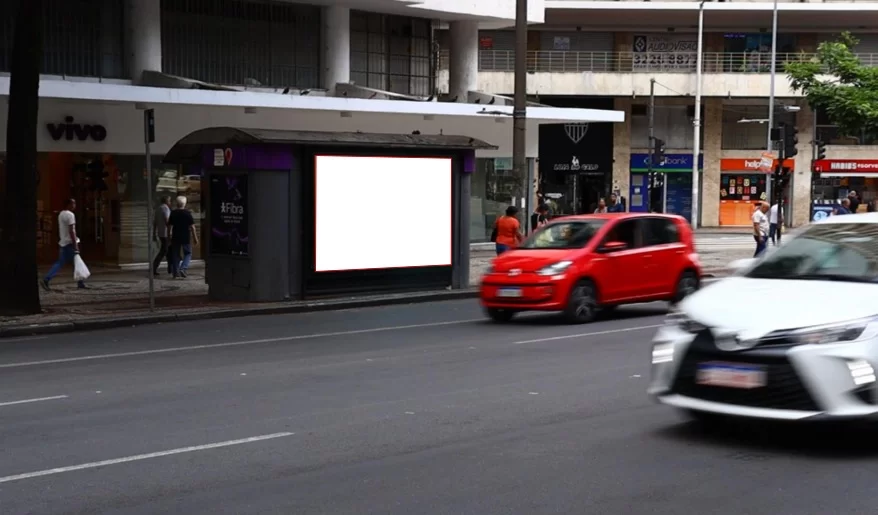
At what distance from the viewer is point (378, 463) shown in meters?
7.93

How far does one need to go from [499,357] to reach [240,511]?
22.4 ft

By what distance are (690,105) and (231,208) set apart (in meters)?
36.3

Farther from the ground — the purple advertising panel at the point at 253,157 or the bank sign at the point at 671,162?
the bank sign at the point at 671,162

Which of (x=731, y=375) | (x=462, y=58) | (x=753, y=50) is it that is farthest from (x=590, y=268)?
(x=753, y=50)

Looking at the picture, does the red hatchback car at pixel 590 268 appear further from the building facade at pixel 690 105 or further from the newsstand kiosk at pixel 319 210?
the building facade at pixel 690 105

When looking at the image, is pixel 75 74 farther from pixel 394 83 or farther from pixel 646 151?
pixel 646 151

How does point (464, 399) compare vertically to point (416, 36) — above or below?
below

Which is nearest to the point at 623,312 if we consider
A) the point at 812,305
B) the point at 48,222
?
the point at 812,305

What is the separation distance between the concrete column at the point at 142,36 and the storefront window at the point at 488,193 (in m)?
11.3

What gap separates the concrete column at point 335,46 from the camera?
2953cm

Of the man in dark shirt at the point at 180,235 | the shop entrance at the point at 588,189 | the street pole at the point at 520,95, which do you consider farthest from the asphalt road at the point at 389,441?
the shop entrance at the point at 588,189

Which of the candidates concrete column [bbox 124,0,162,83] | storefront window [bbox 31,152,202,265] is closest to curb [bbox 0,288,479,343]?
storefront window [bbox 31,152,202,265]

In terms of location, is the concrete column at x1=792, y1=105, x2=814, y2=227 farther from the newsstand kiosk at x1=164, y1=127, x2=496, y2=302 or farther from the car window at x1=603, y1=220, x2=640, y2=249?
the car window at x1=603, y1=220, x2=640, y2=249

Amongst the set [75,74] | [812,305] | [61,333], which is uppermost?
[75,74]
